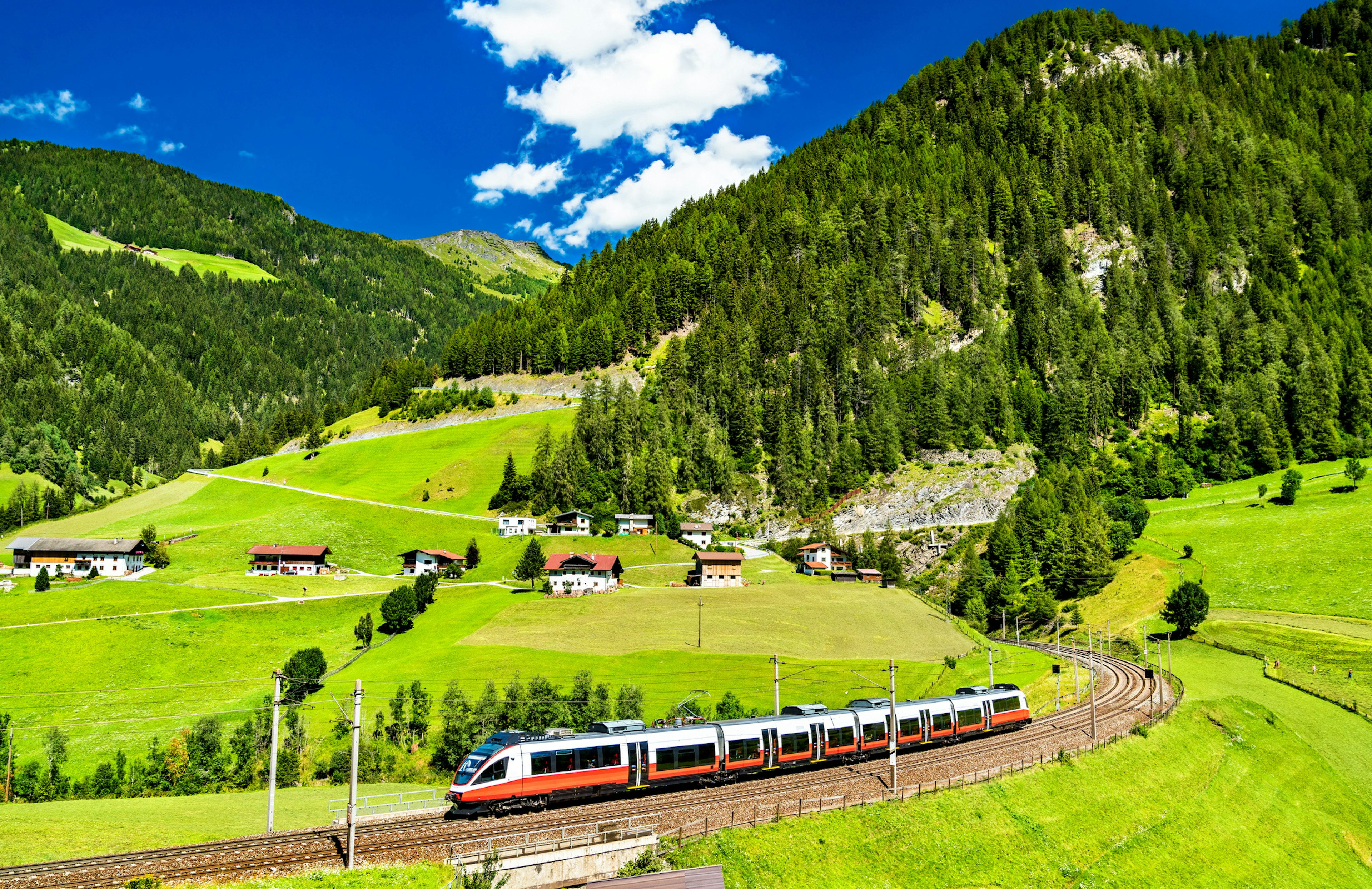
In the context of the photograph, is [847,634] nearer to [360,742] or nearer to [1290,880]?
[1290,880]

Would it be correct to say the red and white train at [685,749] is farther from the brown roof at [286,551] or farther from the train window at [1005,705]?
the brown roof at [286,551]

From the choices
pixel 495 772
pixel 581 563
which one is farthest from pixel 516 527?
pixel 495 772

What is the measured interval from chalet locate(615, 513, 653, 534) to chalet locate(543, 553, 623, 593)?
2641 cm

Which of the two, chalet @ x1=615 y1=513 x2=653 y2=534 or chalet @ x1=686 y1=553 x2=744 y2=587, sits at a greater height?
chalet @ x1=615 y1=513 x2=653 y2=534

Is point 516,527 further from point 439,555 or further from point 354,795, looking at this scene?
point 354,795

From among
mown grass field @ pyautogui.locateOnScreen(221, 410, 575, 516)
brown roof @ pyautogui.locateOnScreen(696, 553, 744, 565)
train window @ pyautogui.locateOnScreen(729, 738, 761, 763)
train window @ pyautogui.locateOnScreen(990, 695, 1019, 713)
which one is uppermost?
mown grass field @ pyautogui.locateOnScreen(221, 410, 575, 516)

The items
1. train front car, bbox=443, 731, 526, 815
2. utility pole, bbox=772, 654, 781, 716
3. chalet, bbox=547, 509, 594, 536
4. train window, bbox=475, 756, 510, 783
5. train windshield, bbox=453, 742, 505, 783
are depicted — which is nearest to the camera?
train front car, bbox=443, 731, 526, 815

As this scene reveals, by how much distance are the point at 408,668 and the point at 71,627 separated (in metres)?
41.5

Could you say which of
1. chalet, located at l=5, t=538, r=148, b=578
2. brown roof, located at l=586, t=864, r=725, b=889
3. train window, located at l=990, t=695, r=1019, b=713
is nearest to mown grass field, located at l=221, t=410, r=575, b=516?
chalet, located at l=5, t=538, r=148, b=578

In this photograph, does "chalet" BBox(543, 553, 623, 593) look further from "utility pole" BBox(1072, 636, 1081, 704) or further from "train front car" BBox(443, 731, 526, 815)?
"train front car" BBox(443, 731, 526, 815)

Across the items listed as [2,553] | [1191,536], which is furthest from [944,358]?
[2,553]

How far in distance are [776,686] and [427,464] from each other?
14285 cm

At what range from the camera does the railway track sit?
2472 cm

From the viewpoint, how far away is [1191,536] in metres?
124
